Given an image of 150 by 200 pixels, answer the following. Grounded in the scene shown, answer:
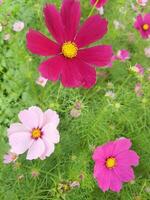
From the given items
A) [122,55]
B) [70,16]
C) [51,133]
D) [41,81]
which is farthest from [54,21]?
[122,55]

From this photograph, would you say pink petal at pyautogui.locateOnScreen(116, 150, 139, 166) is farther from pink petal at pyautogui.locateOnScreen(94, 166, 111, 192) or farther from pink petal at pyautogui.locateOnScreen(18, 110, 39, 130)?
pink petal at pyautogui.locateOnScreen(18, 110, 39, 130)

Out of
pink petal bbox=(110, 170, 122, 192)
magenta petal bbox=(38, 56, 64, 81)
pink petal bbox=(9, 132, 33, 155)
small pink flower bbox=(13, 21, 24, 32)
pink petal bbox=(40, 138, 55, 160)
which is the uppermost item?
small pink flower bbox=(13, 21, 24, 32)

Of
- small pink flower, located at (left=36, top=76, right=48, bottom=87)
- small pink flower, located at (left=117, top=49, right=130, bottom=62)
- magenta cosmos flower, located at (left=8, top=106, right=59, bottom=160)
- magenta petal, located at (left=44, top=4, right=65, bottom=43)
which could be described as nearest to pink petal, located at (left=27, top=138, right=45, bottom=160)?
magenta cosmos flower, located at (left=8, top=106, right=59, bottom=160)

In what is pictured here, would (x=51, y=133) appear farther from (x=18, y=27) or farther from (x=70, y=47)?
(x=18, y=27)

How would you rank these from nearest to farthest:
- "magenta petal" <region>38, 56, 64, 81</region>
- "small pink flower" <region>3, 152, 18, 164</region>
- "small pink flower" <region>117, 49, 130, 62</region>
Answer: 1. "magenta petal" <region>38, 56, 64, 81</region>
2. "small pink flower" <region>3, 152, 18, 164</region>
3. "small pink flower" <region>117, 49, 130, 62</region>

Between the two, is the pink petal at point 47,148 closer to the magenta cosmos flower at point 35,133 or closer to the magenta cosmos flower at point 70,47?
the magenta cosmos flower at point 35,133

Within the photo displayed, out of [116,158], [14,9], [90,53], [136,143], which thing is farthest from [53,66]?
[14,9]

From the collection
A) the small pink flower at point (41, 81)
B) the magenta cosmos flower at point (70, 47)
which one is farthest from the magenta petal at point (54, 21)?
the small pink flower at point (41, 81)

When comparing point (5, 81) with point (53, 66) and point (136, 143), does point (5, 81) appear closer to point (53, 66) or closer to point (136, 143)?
point (136, 143)
